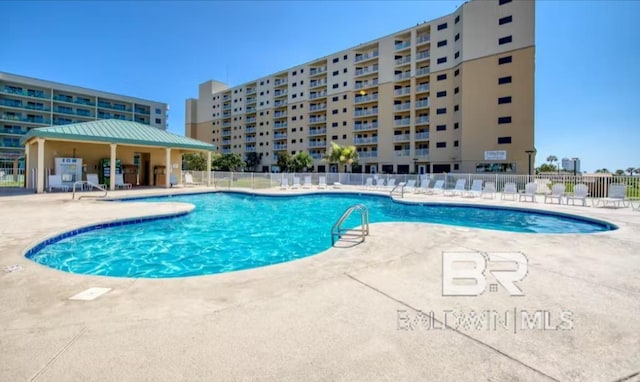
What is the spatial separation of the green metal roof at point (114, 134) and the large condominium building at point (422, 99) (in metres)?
27.5

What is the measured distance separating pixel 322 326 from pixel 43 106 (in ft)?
222

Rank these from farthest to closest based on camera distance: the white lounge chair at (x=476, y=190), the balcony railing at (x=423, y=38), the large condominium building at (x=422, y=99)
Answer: the balcony railing at (x=423, y=38) → the large condominium building at (x=422, y=99) → the white lounge chair at (x=476, y=190)

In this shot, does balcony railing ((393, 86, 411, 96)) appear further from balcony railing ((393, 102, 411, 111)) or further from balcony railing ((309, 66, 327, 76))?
balcony railing ((309, 66, 327, 76))

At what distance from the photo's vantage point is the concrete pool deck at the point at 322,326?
201 centimetres

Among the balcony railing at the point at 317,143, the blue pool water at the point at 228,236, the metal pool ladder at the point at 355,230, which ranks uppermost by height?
the balcony railing at the point at 317,143

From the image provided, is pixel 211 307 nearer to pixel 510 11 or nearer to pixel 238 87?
pixel 510 11

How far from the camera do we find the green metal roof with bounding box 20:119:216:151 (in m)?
15.3

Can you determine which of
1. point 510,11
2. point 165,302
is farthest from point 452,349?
point 510,11

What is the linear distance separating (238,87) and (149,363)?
7004 centimetres

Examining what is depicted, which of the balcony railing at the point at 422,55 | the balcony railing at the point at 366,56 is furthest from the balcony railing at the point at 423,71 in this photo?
the balcony railing at the point at 366,56

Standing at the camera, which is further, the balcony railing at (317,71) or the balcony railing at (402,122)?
the balcony railing at (317,71)

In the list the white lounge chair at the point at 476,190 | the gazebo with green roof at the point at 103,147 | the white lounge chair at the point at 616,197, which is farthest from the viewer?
the white lounge chair at the point at 476,190

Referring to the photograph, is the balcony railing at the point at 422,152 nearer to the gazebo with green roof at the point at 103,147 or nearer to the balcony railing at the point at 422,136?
the balcony railing at the point at 422,136

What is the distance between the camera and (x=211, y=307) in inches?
116
